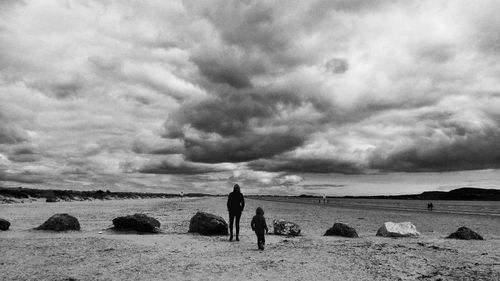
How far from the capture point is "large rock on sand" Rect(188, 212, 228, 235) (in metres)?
18.5

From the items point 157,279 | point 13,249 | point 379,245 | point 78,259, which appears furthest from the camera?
point 379,245

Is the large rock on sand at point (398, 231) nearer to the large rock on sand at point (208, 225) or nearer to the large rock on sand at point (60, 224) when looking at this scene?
the large rock on sand at point (208, 225)

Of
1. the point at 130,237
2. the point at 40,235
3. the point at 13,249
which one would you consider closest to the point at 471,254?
the point at 130,237

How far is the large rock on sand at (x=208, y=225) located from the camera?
18.5 m

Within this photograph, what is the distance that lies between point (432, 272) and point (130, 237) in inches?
495

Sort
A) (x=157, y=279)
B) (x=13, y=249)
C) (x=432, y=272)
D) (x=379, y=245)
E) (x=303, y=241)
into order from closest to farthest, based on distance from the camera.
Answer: (x=157, y=279), (x=432, y=272), (x=13, y=249), (x=379, y=245), (x=303, y=241)

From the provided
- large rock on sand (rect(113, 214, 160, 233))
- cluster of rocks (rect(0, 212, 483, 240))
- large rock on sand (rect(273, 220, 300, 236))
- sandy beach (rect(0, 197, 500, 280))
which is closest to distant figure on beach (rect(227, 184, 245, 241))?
sandy beach (rect(0, 197, 500, 280))

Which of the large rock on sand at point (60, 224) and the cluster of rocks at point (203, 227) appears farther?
the cluster of rocks at point (203, 227)

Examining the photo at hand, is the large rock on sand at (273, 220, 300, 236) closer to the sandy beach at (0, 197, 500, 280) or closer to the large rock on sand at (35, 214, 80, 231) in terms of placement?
the sandy beach at (0, 197, 500, 280)

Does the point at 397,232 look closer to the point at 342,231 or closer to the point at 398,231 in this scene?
the point at 398,231

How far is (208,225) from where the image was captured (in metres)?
18.5

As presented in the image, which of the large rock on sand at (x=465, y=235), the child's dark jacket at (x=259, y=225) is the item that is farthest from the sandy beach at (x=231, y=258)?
the large rock on sand at (x=465, y=235)

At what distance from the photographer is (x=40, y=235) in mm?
16922

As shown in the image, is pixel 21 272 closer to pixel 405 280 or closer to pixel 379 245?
pixel 405 280
